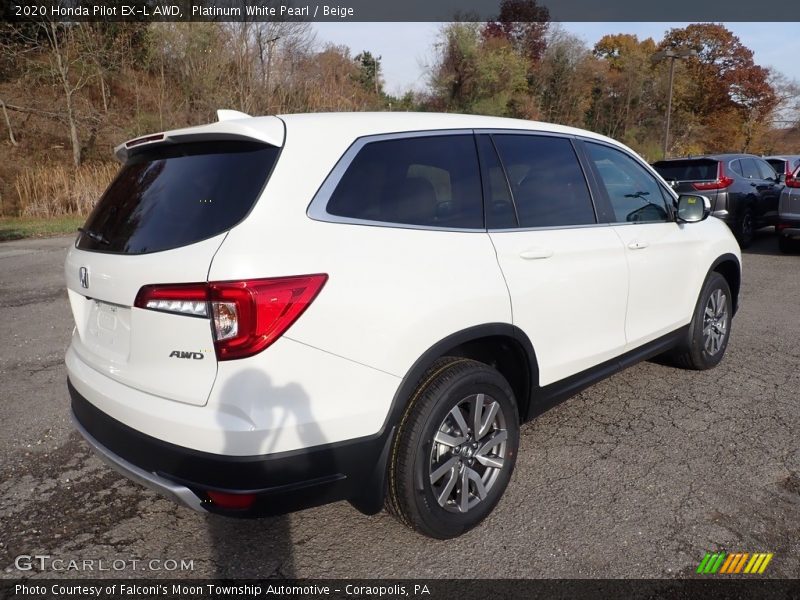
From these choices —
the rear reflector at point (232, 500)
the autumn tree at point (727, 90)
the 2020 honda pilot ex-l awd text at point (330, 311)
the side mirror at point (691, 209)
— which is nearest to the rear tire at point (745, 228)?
the side mirror at point (691, 209)

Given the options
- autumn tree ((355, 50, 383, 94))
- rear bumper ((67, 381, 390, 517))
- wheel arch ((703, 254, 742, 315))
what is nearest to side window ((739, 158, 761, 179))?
wheel arch ((703, 254, 742, 315))

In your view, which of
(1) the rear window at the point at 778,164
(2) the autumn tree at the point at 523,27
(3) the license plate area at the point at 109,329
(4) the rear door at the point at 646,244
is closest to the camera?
(3) the license plate area at the point at 109,329

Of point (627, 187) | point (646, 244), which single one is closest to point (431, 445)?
point (646, 244)

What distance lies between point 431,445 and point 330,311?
2.45 ft

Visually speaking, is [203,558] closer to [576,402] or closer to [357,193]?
[357,193]

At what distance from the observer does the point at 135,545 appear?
2473 millimetres

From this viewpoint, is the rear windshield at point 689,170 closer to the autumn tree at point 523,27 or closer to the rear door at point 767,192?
the rear door at point 767,192

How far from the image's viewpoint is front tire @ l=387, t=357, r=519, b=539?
2.26 metres

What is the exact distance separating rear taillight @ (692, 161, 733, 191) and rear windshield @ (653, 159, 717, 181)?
8cm

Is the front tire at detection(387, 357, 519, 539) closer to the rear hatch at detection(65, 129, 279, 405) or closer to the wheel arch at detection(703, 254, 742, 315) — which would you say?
the rear hatch at detection(65, 129, 279, 405)

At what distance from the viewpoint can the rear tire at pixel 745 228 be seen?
1043 centimetres

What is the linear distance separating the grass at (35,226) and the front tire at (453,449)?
13.5m

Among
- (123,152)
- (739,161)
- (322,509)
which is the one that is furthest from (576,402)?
(739,161)

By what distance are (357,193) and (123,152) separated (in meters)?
1.29
